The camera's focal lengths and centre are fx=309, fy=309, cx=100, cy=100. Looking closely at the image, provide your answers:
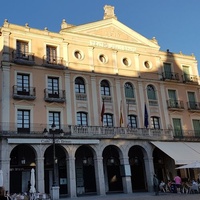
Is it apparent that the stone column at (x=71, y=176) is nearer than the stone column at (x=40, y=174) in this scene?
No

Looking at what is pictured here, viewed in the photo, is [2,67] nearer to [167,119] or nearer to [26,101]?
[26,101]

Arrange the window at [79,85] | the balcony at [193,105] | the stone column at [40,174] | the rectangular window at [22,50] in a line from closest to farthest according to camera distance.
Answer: the stone column at [40,174], the rectangular window at [22,50], the window at [79,85], the balcony at [193,105]

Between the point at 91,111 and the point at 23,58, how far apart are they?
720cm

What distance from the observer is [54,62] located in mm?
26656

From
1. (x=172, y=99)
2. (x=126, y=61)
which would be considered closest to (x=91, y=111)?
(x=126, y=61)

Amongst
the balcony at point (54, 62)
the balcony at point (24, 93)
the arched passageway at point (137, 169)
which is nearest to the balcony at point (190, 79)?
the arched passageway at point (137, 169)

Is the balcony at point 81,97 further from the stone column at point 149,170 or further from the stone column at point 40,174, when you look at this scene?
the stone column at point 149,170

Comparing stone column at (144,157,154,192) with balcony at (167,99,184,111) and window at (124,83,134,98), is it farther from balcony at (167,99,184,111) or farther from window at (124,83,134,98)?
balcony at (167,99,184,111)

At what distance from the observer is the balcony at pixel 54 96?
25.0 metres

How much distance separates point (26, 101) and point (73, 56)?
633cm

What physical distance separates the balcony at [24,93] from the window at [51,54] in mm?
3267

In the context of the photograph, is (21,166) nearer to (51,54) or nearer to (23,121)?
(23,121)

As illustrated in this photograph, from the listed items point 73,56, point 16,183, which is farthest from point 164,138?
point 16,183

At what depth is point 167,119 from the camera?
30.1 meters
